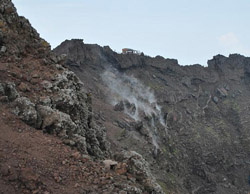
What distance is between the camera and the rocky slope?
8133 mm

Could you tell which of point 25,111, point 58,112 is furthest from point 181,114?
point 25,111

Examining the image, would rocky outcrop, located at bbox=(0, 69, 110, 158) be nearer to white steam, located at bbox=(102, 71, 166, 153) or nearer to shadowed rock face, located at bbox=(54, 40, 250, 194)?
shadowed rock face, located at bbox=(54, 40, 250, 194)

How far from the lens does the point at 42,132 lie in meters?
10.4

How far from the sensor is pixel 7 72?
11719 millimetres

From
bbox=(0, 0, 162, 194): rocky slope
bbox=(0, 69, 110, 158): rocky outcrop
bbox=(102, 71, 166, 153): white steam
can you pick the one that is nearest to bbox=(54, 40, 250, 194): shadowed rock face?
bbox=(102, 71, 166, 153): white steam

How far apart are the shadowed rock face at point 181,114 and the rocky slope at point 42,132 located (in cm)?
3329

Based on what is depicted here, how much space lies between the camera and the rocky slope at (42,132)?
26.7ft

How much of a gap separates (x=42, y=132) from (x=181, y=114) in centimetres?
8990

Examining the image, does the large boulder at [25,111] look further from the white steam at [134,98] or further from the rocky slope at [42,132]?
the white steam at [134,98]

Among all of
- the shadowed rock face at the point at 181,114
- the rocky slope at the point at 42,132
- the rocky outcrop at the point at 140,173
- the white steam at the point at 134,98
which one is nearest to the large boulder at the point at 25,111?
the rocky slope at the point at 42,132

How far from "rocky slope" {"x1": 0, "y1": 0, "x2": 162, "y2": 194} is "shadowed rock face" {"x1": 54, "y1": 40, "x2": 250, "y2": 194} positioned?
33294 mm

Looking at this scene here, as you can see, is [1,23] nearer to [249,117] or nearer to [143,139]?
[143,139]

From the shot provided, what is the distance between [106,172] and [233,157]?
89899 mm

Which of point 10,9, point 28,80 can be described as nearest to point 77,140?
point 28,80
